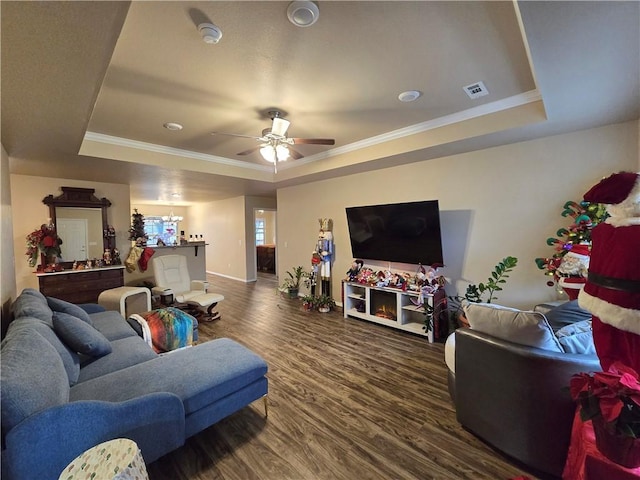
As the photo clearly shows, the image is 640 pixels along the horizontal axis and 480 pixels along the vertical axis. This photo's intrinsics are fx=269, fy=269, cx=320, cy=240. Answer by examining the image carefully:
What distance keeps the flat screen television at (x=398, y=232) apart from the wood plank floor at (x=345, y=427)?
3.90ft

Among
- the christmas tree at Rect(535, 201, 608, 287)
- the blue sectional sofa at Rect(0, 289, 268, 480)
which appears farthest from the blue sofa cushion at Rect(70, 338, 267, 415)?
the christmas tree at Rect(535, 201, 608, 287)

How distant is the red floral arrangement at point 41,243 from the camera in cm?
419

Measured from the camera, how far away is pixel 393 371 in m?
2.78

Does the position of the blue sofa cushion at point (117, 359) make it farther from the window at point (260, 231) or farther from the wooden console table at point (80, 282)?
the window at point (260, 231)

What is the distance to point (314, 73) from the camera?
2201mm

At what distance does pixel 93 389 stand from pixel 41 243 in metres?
3.97

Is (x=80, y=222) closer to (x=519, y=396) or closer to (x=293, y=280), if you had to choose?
(x=293, y=280)

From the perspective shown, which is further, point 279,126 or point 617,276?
point 279,126

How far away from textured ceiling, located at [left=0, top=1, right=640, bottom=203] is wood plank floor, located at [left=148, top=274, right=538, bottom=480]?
2.47 m

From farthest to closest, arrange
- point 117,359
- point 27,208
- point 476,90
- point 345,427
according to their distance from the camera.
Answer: point 27,208 → point 476,90 → point 117,359 → point 345,427

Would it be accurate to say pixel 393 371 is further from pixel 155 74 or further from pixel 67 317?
pixel 155 74

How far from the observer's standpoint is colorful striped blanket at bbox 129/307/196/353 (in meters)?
2.81

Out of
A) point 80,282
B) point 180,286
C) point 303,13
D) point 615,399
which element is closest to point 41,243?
point 80,282

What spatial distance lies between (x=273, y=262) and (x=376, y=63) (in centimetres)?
739
